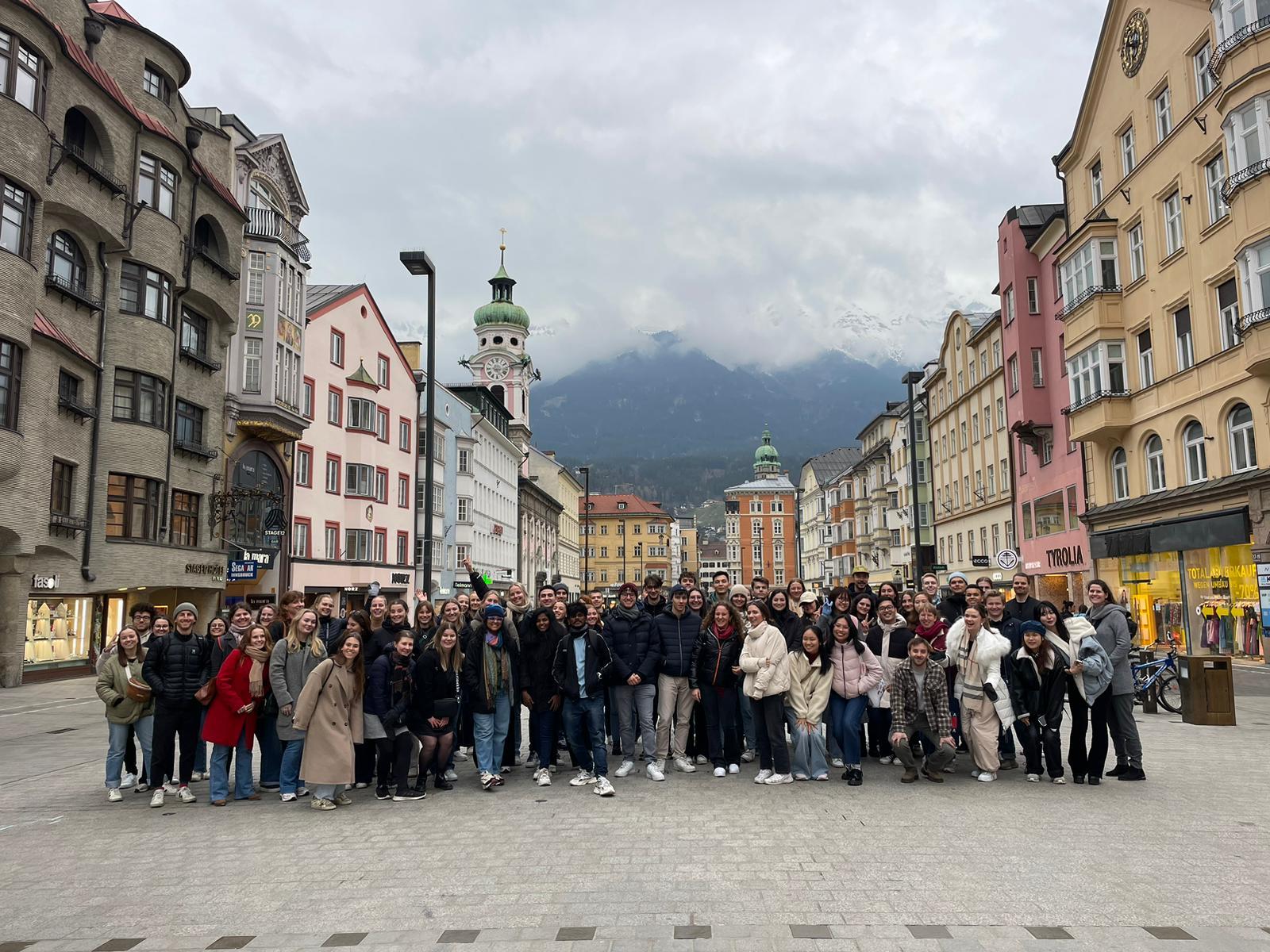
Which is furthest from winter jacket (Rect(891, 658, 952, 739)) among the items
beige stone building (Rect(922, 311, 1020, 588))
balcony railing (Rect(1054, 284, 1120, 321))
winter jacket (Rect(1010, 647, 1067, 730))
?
beige stone building (Rect(922, 311, 1020, 588))

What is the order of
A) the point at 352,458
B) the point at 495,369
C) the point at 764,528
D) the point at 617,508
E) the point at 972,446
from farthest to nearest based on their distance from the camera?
the point at 764,528, the point at 617,508, the point at 495,369, the point at 972,446, the point at 352,458

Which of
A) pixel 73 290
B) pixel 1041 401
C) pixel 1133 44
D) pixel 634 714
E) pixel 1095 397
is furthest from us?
pixel 1041 401

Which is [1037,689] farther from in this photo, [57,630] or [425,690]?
[57,630]

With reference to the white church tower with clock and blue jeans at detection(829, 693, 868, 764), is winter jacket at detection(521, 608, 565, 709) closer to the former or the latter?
blue jeans at detection(829, 693, 868, 764)

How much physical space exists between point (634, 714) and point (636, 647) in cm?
87

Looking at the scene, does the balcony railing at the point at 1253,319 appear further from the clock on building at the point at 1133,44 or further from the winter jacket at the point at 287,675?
the winter jacket at the point at 287,675

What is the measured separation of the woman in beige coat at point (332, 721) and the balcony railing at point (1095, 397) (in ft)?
84.2

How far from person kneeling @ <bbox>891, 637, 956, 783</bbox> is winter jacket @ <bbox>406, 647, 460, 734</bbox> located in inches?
189

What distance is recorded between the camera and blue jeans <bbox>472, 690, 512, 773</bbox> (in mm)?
9797

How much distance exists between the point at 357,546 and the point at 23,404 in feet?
67.6

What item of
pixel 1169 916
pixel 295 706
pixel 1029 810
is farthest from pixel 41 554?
pixel 1169 916

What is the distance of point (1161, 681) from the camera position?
50.8ft

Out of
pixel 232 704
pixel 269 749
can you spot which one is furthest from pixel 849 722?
pixel 232 704

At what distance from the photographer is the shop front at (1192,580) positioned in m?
21.8
